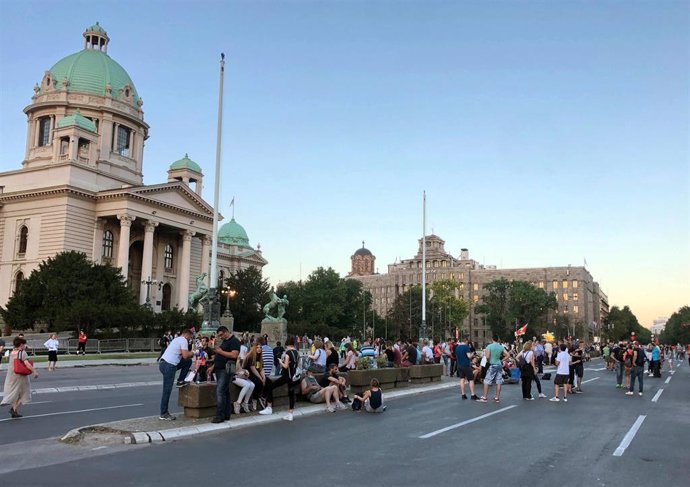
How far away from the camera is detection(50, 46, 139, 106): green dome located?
252 ft

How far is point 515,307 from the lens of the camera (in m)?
133

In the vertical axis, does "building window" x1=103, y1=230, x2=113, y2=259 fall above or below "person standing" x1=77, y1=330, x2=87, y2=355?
above

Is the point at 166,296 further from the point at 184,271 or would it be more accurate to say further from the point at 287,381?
the point at 287,381

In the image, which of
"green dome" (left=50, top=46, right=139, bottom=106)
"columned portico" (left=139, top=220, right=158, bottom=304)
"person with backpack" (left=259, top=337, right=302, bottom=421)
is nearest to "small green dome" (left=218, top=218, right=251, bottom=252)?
"green dome" (left=50, top=46, right=139, bottom=106)

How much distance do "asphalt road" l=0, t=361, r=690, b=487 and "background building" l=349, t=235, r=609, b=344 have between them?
135104 millimetres

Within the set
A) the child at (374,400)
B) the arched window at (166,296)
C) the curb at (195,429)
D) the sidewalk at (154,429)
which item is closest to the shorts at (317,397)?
the curb at (195,429)

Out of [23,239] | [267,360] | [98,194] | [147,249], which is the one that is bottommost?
[267,360]

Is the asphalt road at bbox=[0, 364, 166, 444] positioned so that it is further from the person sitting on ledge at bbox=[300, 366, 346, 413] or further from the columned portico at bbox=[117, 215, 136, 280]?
the columned portico at bbox=[117, 215, 136, 280]

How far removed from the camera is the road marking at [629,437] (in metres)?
10.1

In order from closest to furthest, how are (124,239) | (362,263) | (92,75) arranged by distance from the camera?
(124,239), (92,75), (362,263)

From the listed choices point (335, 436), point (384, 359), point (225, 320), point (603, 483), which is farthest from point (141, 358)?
point (603, 483)

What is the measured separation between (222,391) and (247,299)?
67.0m

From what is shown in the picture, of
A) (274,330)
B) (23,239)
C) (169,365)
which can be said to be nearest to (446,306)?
(23,239)

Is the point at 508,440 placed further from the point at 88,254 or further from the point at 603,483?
the point at 88,254
